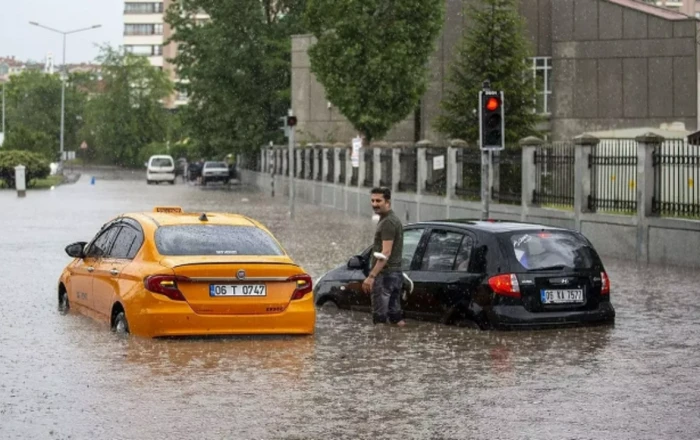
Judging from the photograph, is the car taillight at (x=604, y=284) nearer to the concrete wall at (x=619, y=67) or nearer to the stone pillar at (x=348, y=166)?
the stone pillar at (x=348, y=166)

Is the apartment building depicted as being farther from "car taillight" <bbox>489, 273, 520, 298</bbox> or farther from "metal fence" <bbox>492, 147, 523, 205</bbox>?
"car taillight" <bbox>489, 273, 520, 298</bbox>

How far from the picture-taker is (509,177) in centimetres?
3384

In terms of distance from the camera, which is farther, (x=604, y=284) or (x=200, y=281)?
(x=604, y=284)

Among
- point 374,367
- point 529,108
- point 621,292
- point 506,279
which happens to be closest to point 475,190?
point 529,108

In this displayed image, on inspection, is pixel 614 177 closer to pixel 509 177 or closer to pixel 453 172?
pixel 509 177

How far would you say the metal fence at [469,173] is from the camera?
120ft

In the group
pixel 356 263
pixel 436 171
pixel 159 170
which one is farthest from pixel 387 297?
pixel 159 170

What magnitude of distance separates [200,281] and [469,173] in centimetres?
2380

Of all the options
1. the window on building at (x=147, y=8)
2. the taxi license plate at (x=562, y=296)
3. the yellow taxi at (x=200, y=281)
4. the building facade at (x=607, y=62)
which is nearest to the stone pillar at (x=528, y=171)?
the taxi license plate at (x=562, y=296)

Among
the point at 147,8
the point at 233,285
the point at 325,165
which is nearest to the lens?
the point at 233,285

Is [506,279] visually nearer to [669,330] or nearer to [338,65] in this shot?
[669,330]

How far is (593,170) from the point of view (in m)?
29.3

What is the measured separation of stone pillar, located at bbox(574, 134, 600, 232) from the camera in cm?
2933

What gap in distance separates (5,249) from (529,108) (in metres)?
22.1
